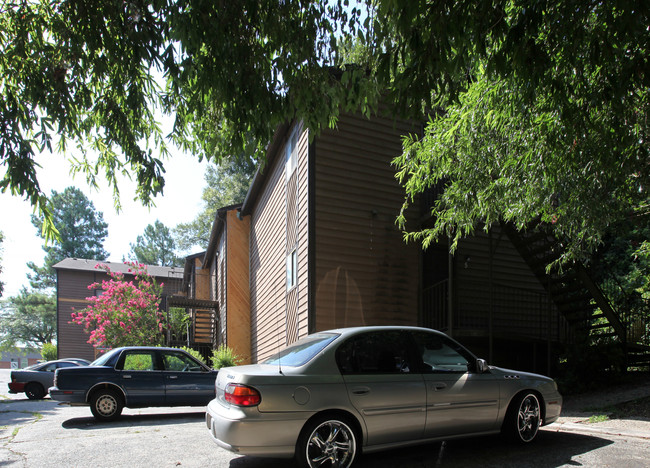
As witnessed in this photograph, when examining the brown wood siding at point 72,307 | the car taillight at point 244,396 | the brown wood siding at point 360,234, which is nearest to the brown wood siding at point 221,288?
the brown wood siding at point 360,234

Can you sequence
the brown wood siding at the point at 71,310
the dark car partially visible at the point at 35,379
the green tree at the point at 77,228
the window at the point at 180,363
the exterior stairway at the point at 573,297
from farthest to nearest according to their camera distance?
1. the green tree at the point at 77,228
2. the brown wood siding at the point at 71,310
3. the dark car partially visible at the point at 35,379
4. the exterior stairway at the point at 573,297
5. the window at the point at 180,363

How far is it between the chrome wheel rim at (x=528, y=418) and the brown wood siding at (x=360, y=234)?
5.87 meters

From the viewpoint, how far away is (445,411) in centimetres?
552

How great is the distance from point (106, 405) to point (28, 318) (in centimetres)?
5747

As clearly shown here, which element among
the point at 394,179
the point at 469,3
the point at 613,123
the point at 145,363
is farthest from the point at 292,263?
the point at 469,3

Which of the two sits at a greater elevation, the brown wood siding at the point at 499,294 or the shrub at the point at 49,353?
the brown wood siding at the point at 499,294

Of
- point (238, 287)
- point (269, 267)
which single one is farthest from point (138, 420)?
point (238, 287)

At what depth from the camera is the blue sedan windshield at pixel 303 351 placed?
532 centimetres

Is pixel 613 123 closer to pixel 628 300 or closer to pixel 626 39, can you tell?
pixel 626 39

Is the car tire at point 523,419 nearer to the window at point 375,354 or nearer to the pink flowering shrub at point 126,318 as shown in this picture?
the window at point 375,354

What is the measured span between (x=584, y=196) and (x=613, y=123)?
1302 mm

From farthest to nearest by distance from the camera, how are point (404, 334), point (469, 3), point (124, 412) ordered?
point (124, 412) → point (404, 334) → point (469, 3)

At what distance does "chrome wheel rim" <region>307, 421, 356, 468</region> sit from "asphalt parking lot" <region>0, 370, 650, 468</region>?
55 centimetres

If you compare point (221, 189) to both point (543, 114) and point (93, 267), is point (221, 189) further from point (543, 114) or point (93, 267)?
point (543, 114)
